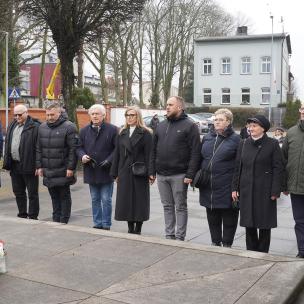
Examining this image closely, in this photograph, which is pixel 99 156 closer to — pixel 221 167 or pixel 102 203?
pixel 102 203

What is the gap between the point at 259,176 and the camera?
19.1 feet

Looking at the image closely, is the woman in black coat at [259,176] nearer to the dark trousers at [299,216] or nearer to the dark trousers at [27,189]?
the dark trousers at [299,216]

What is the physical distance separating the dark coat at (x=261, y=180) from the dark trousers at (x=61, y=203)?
113 inches

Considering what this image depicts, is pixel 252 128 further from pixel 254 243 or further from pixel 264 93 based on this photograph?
pixel 264 93

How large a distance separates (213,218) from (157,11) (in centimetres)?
4640

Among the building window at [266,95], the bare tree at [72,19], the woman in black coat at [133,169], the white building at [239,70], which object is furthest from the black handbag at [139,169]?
the building window at [266,95]

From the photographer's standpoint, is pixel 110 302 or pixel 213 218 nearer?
pixel 110 302

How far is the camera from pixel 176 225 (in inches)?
276

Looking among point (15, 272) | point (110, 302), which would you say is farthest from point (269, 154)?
point (15, 272)

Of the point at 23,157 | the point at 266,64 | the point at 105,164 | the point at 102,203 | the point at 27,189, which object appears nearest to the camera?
the point at 105,164

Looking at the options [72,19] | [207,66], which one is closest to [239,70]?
[207,66]

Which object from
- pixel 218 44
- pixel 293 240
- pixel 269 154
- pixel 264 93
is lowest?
pixel 293 240

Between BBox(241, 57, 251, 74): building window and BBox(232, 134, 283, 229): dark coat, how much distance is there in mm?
53299

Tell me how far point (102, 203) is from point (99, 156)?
0.69m
